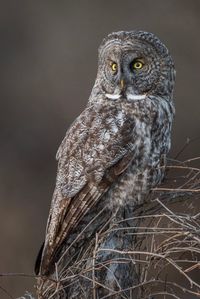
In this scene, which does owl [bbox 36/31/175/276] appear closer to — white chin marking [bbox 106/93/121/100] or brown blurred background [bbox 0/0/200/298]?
white chin marking [bbox 106/93/121/100]

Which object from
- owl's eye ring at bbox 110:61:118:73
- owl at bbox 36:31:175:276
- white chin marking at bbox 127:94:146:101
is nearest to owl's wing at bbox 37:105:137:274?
owl at bbox 36:31:175:276

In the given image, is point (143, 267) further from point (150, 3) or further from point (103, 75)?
point (150, 3)

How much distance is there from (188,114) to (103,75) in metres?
5.15

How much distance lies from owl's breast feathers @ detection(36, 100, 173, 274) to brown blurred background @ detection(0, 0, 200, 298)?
13.5ft

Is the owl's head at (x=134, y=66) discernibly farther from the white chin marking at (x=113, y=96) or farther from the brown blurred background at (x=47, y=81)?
the brown blurred background at (x=47, y=81)

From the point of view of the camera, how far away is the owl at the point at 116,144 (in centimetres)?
448

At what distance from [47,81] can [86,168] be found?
6.37 meters

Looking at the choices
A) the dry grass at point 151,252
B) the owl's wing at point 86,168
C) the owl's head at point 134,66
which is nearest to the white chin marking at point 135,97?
the owl's head at point 134,66

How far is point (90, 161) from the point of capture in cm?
450

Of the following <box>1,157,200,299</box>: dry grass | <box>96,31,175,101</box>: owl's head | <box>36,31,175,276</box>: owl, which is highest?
<box>96,31,175,101</box>: owl's head

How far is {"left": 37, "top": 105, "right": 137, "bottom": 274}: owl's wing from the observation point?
4.48m

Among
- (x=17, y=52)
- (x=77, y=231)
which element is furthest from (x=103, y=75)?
(x=17, y=52)

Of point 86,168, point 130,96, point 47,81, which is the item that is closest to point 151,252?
Answer: point 86,168

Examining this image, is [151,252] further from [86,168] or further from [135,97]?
[135,97]
